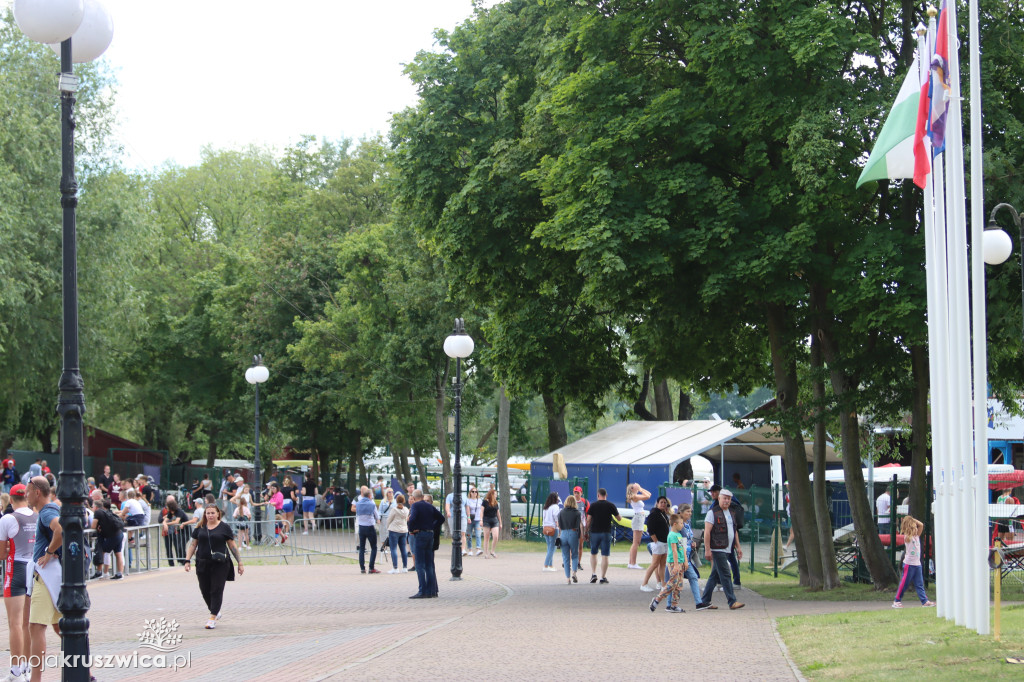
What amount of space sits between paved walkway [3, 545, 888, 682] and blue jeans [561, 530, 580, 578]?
0.49m

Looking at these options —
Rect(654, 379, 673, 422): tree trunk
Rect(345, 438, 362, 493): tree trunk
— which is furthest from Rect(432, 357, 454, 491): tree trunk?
Rect(345, 438, 362, 493): tree trunk

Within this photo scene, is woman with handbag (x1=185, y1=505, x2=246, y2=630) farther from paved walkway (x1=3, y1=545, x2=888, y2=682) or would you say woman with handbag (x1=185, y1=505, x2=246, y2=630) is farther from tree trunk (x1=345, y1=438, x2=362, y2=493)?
tree trunk (x1=345, y1=438, x2=362, y2=493)

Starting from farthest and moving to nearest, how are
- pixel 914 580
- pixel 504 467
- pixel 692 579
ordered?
pixel 504 467, pixel 692 579, pixel 914 580

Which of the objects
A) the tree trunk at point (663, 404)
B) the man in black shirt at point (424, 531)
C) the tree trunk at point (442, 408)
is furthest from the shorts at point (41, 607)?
the tree trunk at point (663, 404)

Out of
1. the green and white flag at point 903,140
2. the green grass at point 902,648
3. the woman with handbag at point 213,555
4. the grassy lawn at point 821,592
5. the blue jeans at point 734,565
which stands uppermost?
the green and white flag at point 903,140

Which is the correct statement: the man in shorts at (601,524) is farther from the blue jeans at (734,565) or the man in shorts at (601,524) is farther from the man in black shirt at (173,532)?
the man in black shirt at (173,532)

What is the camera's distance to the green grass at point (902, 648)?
9.87m

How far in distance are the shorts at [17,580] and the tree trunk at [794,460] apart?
1342 centimetres

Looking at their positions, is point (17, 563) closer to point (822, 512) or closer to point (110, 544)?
point (110, 544)

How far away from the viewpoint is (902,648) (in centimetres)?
1139

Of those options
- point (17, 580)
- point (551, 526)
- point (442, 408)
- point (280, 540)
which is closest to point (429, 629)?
point (17, 580)

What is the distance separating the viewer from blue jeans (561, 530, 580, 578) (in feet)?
72.9

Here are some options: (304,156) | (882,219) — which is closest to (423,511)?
(882,219)

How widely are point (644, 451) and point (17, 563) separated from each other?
87.9 ft
